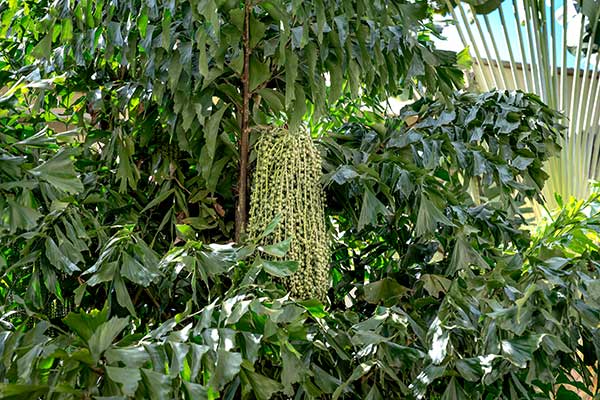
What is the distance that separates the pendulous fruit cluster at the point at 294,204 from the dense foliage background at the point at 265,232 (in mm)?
44

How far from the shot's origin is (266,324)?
1.00 meters

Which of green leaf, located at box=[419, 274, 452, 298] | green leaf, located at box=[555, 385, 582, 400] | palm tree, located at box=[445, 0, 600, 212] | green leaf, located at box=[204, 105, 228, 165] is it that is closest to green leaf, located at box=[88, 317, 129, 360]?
green leaf, located at box=[204, 105, 228, 165]

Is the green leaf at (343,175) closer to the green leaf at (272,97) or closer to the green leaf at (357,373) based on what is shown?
the green leaf at (272,97)

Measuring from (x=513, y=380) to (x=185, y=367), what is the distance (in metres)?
0.51

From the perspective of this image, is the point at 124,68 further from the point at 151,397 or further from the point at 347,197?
the point at 151,397

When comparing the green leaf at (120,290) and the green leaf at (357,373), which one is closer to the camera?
the green leaf at (357,373)

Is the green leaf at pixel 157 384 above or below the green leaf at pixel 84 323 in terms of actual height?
below

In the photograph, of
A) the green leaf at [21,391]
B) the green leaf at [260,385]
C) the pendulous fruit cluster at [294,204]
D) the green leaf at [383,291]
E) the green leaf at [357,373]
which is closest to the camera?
the green leaf at [21,391]

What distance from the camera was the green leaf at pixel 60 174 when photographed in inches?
47.5

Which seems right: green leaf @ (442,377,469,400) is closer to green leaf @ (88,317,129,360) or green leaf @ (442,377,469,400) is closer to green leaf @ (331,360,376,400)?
green leaf @ (331,360,376,400)

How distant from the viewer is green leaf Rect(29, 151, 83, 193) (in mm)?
1206

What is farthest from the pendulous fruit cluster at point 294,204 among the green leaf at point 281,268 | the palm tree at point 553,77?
the palm tree at point 553,77

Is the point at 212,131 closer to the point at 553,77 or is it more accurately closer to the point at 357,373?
the point at 357,373

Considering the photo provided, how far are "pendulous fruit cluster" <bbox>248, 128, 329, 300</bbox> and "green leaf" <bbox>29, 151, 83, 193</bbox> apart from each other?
289mm
